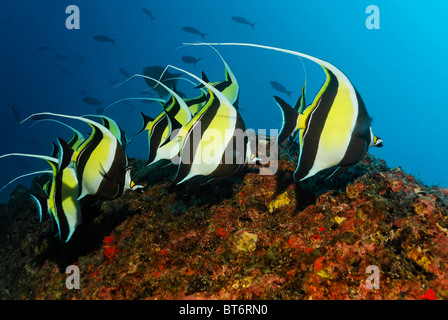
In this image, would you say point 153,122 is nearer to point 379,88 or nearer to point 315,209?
point 315,209

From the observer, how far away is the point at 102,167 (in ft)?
7.18

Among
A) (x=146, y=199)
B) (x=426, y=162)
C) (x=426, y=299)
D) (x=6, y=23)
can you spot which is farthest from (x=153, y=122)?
(x=426, y=162)

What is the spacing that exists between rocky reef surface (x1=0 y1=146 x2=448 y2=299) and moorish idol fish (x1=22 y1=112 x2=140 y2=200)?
1.56 ft

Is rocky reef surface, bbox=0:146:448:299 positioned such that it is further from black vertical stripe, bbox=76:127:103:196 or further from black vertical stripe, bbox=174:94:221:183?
black vertical stripe, bbox=174:94:221:183

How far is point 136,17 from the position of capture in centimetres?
8825

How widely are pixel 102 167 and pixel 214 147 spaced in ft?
3.51

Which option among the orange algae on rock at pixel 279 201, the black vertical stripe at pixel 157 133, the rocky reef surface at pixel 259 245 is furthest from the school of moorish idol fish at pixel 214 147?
the orange algae on rock at pixel 279 201

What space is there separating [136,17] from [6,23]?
41.6m

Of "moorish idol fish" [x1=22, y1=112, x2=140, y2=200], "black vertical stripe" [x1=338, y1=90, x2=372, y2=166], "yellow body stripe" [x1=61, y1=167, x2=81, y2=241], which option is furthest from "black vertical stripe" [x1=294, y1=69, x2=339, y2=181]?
"yellow body stripe" [x1=61, y1=167, x2=81, y2=241]

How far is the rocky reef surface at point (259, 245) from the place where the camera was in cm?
181

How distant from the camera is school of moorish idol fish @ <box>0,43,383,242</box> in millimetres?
1722

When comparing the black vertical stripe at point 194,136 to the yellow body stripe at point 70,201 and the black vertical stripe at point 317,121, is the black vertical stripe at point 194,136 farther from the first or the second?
the yellow body stripe at point 70,201

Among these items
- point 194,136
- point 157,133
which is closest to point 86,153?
point 157,133

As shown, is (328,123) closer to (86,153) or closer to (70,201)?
(86,153)
